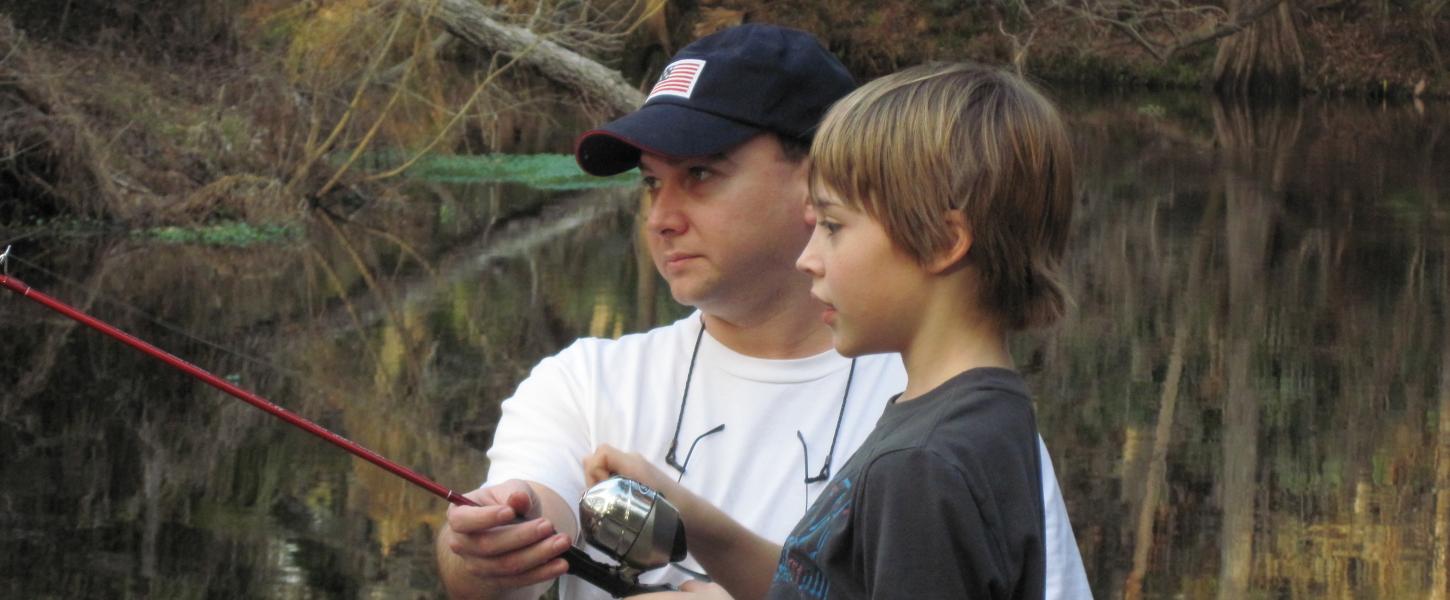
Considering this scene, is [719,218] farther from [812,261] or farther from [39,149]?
[39,149]

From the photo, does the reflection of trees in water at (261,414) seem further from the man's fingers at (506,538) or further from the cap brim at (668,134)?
the man's fingers at (506,538)

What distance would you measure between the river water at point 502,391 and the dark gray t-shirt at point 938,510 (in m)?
3.26

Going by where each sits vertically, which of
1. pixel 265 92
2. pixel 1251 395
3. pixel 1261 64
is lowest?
pixel 1261 64

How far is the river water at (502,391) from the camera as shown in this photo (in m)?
5.05

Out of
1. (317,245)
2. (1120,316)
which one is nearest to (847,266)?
(1120,316)

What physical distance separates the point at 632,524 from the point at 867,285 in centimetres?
33

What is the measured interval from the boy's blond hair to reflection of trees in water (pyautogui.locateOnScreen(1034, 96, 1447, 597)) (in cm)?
332

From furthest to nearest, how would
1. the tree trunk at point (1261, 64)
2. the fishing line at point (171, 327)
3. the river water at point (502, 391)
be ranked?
1. the tree trunk at point (1261, 64)
2. the fishing line at point (171, 327)
3. the river water at point (502, 391)

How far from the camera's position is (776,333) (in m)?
2.15

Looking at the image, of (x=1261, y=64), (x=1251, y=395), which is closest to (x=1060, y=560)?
(x=1251, y=395)

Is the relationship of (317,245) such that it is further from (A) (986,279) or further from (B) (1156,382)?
(A) (986,279)

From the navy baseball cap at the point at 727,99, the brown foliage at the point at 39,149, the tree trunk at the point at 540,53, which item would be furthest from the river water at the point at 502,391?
the navy baseball cap at the point at 727,99

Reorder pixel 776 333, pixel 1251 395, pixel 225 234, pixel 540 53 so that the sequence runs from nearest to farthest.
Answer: pixel 776 333 → pixel 1251 395 → pixel 225 234 → pixel 540 53

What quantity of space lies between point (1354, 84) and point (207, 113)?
74.0 feet
